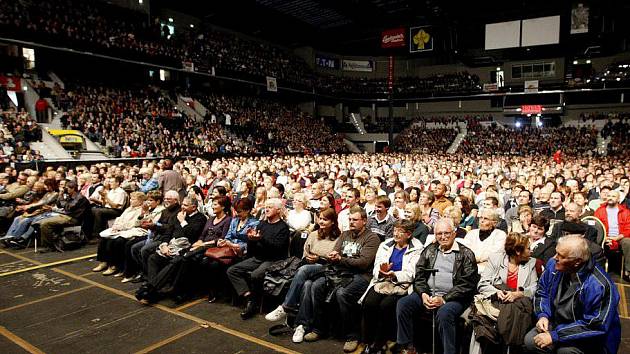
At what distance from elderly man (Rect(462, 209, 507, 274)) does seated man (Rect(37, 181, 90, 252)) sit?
691 centimetres

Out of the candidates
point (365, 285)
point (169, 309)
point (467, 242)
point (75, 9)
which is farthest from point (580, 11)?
point (75, 9)

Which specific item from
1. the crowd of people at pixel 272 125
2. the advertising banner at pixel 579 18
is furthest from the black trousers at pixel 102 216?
the advertising banner at pixel 579 18

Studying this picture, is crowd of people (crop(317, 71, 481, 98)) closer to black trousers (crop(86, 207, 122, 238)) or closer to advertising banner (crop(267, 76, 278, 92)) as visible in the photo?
advertising banner (crop(267, 76, 278, 92))

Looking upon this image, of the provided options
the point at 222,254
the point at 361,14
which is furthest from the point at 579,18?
the point at 222,254

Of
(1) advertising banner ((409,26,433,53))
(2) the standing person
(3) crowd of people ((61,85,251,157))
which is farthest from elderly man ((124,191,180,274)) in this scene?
(1) advertising banner ((409,26,433,53))

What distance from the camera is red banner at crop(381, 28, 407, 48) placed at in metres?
26.0

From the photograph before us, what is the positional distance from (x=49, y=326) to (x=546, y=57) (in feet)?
138

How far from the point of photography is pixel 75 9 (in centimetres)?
2138

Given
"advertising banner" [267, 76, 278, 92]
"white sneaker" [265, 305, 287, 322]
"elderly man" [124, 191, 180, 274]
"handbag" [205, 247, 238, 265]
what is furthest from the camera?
"advertising banner" [267, 76, 278, 92]

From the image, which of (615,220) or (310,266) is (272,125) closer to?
(615,220)

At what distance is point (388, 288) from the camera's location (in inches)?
151

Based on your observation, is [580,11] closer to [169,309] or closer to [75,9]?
[169,309]

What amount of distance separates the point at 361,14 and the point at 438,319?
87.3ft

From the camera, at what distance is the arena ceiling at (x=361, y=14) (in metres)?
22.9
